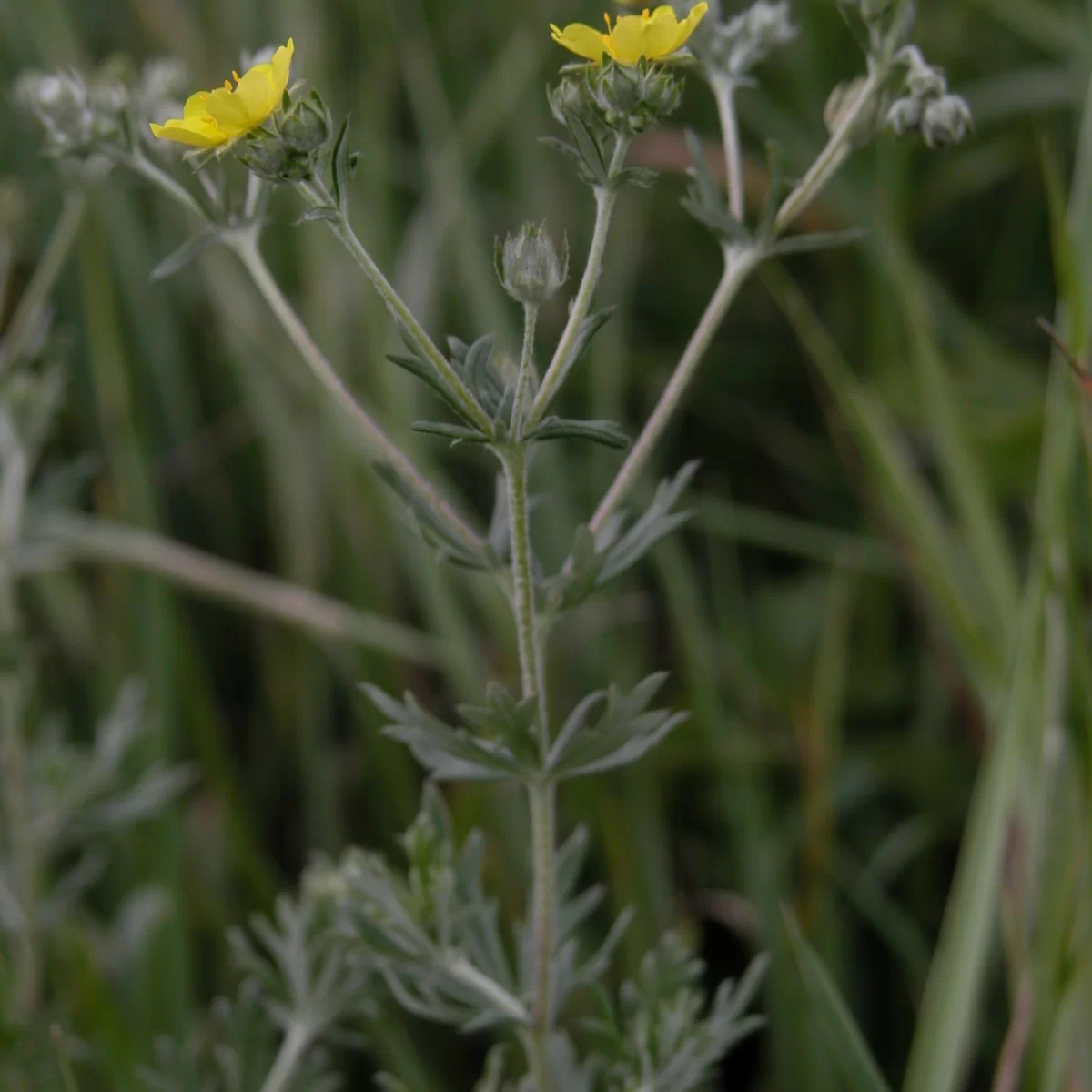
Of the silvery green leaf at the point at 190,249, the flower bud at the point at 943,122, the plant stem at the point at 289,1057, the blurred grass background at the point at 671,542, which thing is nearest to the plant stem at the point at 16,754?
the blurred grass background at the point at 671,542

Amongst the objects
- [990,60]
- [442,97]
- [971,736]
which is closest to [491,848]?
[971,736]

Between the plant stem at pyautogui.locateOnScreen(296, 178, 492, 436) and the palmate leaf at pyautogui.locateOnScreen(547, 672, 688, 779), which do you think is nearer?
the plant stem at pyautogui.locateOnScreen(296, 178, 492, 436)

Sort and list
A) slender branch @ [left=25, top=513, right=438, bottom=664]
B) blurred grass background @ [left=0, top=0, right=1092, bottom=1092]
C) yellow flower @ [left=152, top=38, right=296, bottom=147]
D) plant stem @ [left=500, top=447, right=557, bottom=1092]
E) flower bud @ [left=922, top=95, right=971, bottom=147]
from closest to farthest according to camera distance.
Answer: yellow flower @ [left=152, top=38, right=296, bottom=147] < plant stem @ [left=500, top=447, right=557, bottom=1092] < flower bud @ [left=922, top=95, right=971, bottom=147] < blurred grass background @ [left=0, top=0, right=1092, bottom=1092] < slender branch @ [left=25, top=513, right=438, bottom=664]

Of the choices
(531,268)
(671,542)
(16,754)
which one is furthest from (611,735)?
(671,542)

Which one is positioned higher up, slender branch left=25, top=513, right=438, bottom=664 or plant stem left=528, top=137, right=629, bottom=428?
slender branch left=25, top=513, right=438, bottom=664

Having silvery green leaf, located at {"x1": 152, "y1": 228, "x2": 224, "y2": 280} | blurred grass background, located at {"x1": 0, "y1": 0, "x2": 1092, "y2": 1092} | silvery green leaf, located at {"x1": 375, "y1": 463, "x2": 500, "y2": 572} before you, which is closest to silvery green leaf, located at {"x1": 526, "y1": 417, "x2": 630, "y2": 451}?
silvery green leaf, located at {"x1": 375, "y1": 463, "x2": 500, "y2": 572}

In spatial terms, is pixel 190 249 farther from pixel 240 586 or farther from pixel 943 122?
pixel 240 586

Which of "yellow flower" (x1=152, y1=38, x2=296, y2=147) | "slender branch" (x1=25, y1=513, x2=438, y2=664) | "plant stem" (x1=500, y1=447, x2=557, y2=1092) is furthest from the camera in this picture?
"slender branch" (x1=25, y1=513, x2=438, y2=664)

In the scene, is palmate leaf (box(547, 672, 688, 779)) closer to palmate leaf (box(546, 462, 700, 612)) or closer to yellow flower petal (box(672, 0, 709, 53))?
palmate leaf (box(546, 462, 700, 612))
